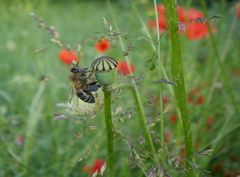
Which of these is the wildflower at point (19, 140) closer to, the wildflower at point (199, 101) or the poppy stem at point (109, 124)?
the wildflower at point (199, 101)

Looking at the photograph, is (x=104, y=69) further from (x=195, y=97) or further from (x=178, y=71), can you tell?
(x=195, y=97)

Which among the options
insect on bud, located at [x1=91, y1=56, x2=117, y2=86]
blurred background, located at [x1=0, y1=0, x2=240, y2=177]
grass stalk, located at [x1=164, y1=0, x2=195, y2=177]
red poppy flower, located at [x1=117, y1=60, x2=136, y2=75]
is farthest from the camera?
blurred background, located at [x1=0, y1=0, x2=240, y2=177]

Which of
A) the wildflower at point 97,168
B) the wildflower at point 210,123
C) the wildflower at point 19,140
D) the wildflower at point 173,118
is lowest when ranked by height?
the wildflower at point 97,168

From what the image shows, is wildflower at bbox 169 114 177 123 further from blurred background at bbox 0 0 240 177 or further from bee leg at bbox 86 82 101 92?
bee leg at bbox 86 82 101 92

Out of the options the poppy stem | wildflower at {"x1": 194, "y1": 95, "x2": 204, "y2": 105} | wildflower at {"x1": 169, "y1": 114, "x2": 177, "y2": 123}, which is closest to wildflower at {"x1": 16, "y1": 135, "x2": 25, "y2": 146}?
wildflower at {"x1": 169, "y1": 114, "x2": 177, "y2": 123}

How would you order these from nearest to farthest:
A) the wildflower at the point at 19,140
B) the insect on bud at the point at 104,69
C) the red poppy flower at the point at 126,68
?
the insect on bud at the point at 104,69
the red poppy flower at the point at 126,68
the wildflower at the point at 19,140

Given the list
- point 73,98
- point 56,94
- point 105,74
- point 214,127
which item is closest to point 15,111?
point 56,94

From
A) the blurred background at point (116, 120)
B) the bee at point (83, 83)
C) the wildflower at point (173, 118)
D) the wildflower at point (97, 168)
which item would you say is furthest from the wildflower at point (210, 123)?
the bee at point (83, 83)

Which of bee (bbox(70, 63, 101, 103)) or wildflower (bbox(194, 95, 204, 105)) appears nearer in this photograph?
bee (bbox(70, 63, 101, 103))

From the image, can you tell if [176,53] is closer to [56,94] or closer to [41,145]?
[41,145]

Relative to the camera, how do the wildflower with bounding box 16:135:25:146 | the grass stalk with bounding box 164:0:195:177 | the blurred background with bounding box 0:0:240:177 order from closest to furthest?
1. the grass stalk with bounding box 164:0:195:177
2. the blurred background with bounding box 0:0:240:177
3. the wildflower with bounding box 16:135:25:146

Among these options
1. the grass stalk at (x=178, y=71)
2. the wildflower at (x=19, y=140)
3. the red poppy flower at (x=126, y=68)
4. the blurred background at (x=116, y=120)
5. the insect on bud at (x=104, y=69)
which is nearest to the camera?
the insect on bud at (x=104, y=69)
